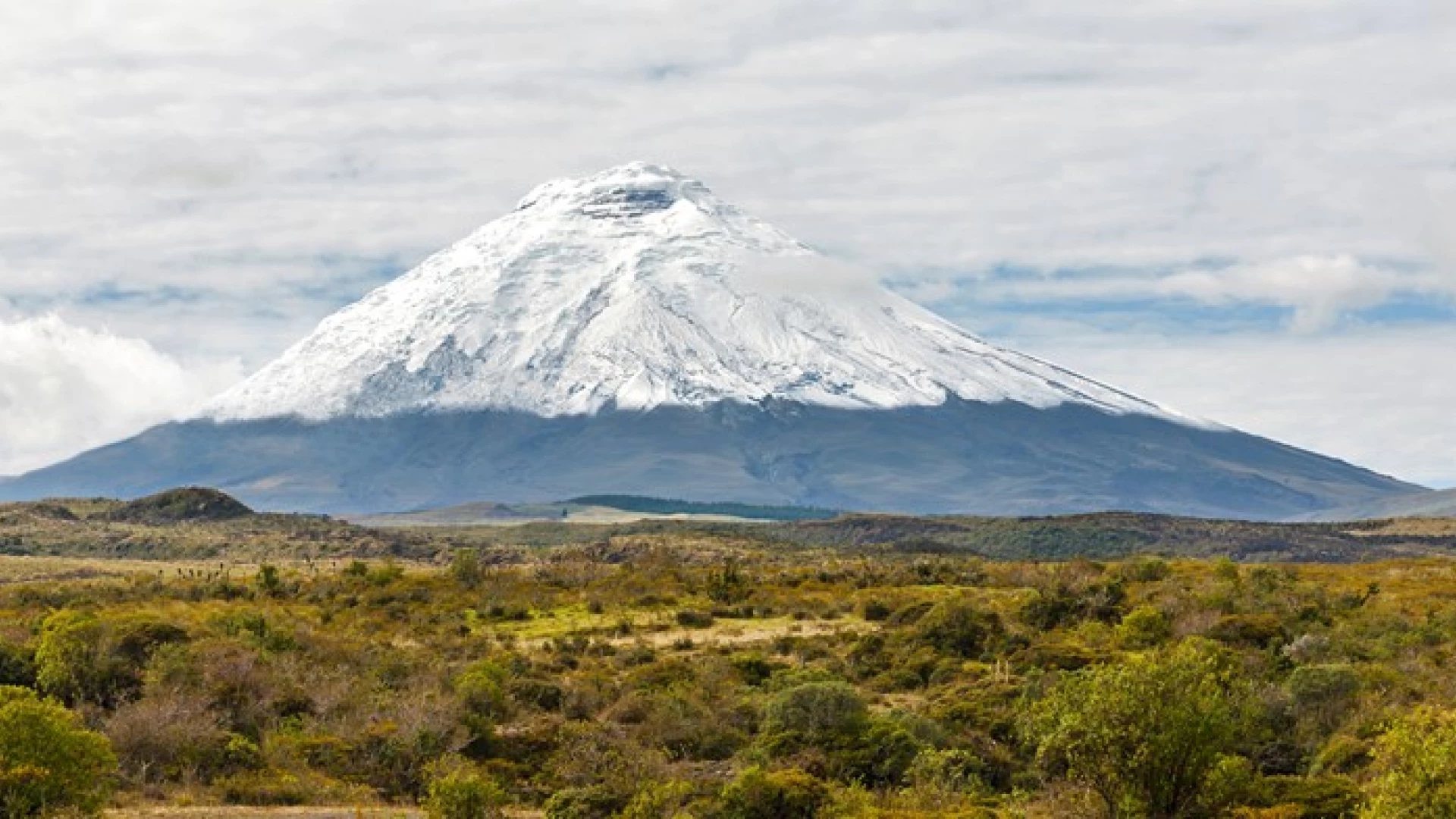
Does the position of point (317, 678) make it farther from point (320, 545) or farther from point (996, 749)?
point (320, 545)

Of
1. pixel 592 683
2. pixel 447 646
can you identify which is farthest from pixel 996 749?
pixel 447 646

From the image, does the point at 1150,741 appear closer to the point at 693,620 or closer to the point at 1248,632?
Answer: the point at 1248,632

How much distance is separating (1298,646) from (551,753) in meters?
21.8

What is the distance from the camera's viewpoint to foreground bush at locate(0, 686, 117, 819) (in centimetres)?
2545

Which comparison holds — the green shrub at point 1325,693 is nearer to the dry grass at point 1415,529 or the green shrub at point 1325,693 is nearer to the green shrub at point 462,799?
the green shrub at point 462,799


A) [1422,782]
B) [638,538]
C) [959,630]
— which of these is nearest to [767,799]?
[1422,782]

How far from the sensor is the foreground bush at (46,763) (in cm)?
2545

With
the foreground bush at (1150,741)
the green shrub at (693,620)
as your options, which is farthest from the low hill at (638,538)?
the foreground bush at (1150,741)

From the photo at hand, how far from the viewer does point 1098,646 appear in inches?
1944

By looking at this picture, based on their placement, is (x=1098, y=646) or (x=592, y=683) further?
(x=1098, y=646)

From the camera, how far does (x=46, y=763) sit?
2616 centimetres

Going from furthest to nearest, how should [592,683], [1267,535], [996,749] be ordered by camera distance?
1. [1267,535]
2. [592,683]
3. [996,749]

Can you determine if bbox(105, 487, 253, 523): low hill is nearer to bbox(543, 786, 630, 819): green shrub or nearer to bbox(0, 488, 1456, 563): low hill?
bbox(0, 488, 1456, 563): low hill

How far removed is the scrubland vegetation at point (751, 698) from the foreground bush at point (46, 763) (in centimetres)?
5
